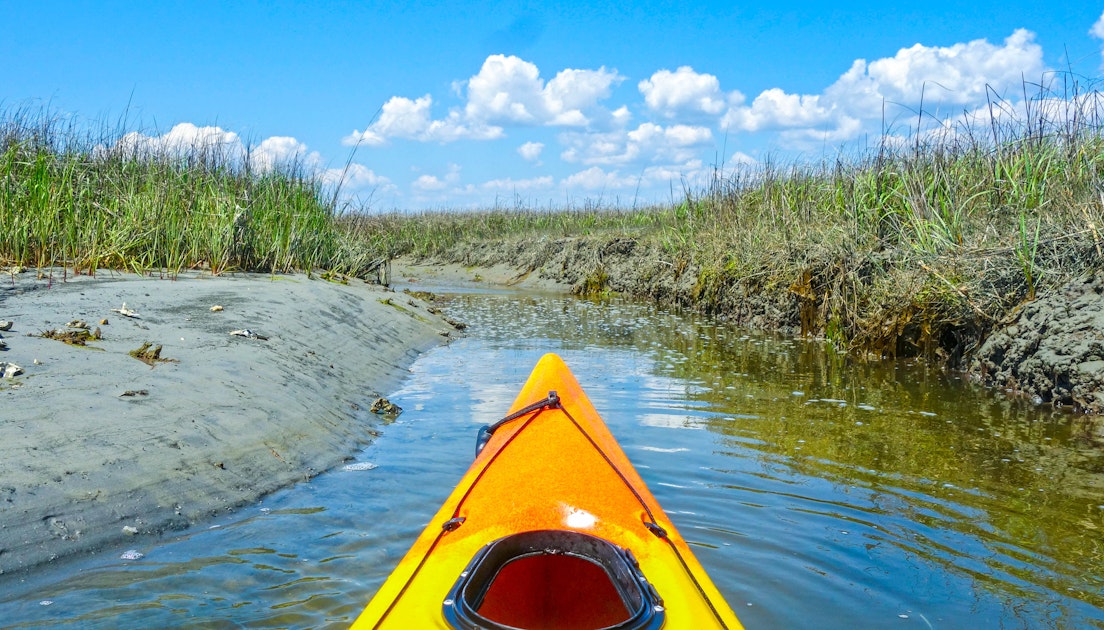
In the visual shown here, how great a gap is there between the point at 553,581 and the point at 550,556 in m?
0.11

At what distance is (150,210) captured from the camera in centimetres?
836

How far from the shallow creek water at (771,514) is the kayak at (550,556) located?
0.66m

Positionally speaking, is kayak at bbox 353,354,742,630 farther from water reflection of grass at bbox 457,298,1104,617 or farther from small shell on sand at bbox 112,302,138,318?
small shell on sand at bbox 112,302,138,318

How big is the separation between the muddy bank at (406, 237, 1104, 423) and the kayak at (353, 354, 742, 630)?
→ 181 inches

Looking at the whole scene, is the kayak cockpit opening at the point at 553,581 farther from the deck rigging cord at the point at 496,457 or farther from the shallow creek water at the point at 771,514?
the shallow creek water at the point at 771,514

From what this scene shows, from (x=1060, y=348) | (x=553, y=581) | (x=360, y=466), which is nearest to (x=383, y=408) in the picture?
(x=360, y=466)

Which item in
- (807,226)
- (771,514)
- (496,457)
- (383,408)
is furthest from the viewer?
(807,226)

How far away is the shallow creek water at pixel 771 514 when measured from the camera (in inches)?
115

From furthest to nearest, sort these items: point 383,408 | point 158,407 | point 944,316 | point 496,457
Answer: point 944,316 < point 383,408 < point 158,407 < point 496,457

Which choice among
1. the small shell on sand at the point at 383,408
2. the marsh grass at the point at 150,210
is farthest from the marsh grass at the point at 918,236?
the small shell on sand at the point at 383,408

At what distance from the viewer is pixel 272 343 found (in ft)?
20.2

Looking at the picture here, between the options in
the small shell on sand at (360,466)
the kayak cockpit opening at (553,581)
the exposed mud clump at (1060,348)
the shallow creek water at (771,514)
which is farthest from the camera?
the exposed mud clump at (1060,348)

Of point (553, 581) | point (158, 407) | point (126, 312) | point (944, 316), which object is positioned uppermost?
point (944, 316)

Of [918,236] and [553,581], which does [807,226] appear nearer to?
[918,236]
